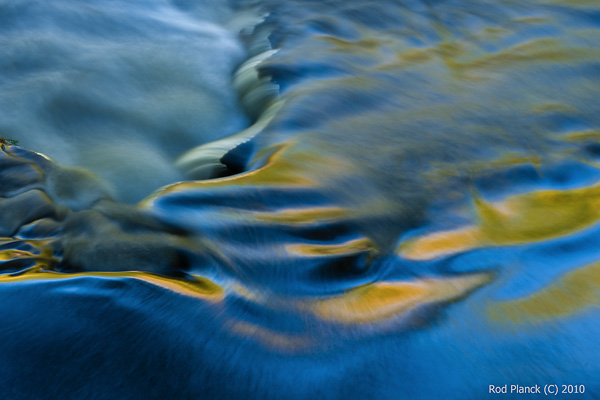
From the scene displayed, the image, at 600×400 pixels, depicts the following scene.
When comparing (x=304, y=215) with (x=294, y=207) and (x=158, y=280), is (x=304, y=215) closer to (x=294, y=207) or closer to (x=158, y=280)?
(x=294, y=207)

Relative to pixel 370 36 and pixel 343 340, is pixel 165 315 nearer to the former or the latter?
pixel 343 340

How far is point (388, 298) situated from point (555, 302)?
0.39 meters

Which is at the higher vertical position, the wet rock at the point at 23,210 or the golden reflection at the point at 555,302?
the wet rock at the point at 23,210

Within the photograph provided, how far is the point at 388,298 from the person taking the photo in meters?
1.34


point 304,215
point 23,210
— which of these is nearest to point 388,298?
point 304,215

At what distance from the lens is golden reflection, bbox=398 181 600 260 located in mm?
1541

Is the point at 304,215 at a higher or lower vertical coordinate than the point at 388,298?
higher

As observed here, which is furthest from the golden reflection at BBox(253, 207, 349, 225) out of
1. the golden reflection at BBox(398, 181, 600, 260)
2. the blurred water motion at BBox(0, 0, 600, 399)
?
the golden reflection at BBox(398, 181, 600, 260)

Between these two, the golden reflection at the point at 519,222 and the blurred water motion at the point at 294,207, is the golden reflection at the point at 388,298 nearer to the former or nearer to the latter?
the blurred water motion at the point at 294,207

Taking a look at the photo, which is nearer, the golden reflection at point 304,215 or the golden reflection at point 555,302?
the golden reflection at point 555,302

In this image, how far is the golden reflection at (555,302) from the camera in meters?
1.31

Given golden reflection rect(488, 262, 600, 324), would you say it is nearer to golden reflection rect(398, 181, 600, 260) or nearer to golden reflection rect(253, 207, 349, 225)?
golden reflection rect(398, 181, 600, 260)

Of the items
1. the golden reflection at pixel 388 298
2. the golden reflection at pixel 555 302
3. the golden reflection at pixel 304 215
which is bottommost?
the golden reflection at pixel 555 302

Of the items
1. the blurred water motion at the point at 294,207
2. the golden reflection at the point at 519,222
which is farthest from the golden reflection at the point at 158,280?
the golden reflection at the point at 519,222
